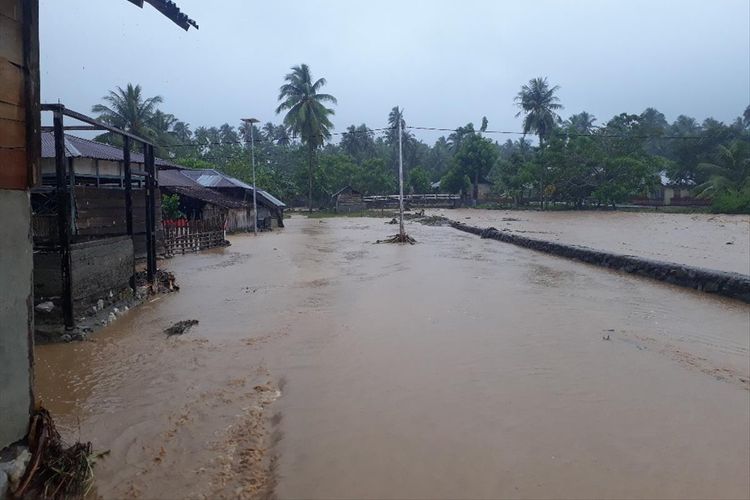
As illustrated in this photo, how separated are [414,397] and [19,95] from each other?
4.41 meters

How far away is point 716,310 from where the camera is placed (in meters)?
10.7

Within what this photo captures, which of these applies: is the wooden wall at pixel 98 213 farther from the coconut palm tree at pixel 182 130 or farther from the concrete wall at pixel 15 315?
the coconut palm tree at pixel 182 130

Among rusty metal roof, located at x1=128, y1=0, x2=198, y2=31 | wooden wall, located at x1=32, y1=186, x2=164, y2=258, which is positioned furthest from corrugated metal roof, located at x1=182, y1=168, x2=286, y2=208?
rusty metal roof, located at x1=128, y1=0, x2=198, y2=31

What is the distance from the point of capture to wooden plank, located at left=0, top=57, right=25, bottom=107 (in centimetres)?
349

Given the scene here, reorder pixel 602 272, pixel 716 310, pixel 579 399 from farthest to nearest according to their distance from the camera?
pixel 602 272, pixel 716 310, pixel 579 399

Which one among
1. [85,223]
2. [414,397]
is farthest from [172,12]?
[85,223]

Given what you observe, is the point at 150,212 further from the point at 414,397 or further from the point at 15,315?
the point at 15,315

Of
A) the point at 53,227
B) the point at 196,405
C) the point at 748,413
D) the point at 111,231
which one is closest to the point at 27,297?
the point at 196,405

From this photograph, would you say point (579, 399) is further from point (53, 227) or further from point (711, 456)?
point (53, 227)

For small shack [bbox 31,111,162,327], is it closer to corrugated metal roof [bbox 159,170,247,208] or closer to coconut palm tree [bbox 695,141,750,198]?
corrugated metal roof [bbox 159,170,247,208]

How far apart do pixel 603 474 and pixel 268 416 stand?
3.03 meters

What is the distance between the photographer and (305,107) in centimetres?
4731

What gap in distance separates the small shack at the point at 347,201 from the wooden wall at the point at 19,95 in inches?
2063

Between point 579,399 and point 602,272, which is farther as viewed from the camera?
point 602,272
